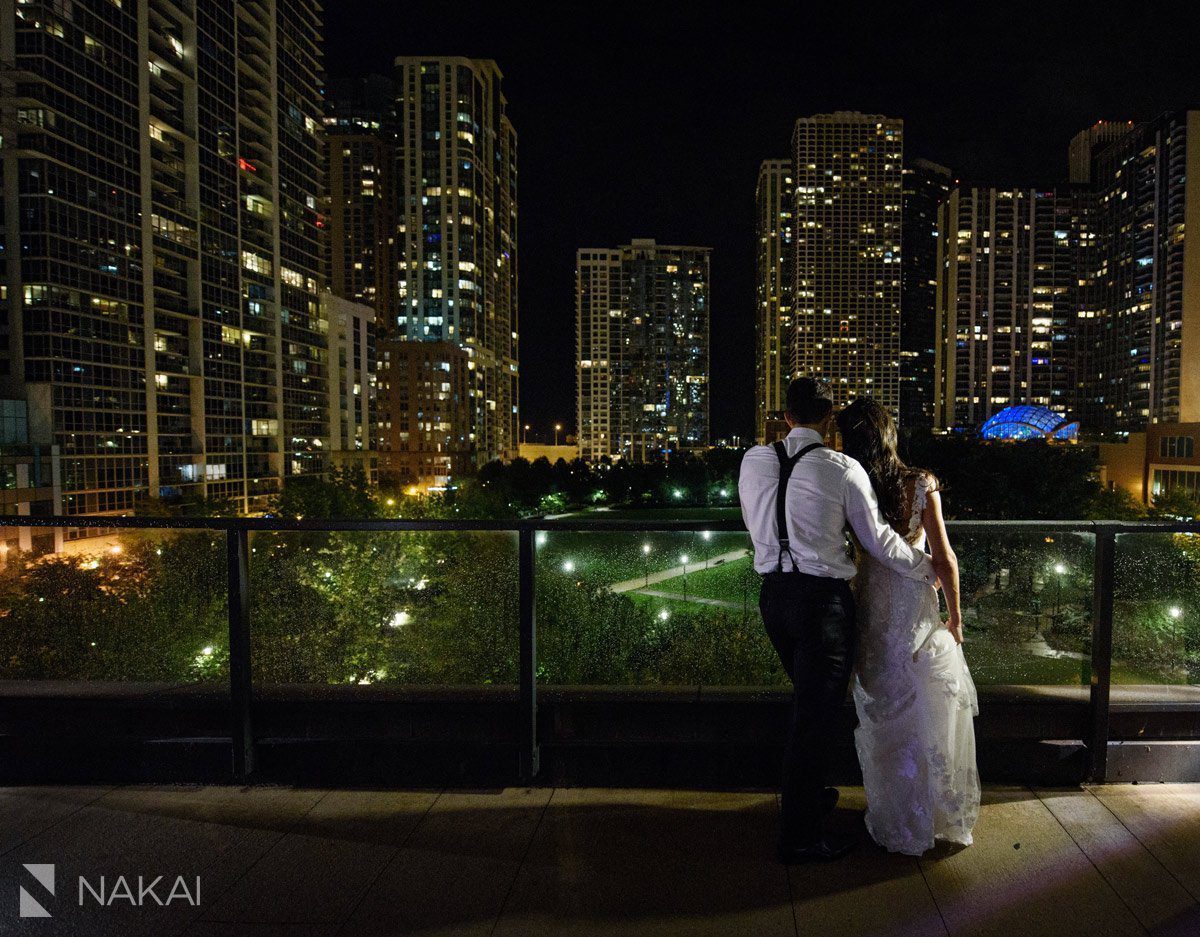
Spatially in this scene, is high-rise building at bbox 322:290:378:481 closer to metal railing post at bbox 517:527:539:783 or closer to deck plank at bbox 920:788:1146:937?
metal railing post at bbox 517:527:539:783

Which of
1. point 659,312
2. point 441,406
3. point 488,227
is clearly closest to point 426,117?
point 488,227

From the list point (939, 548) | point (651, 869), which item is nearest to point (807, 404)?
point (939, 548)

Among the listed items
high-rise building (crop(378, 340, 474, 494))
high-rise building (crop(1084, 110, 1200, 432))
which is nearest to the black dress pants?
high-rise building (crop(378, 340, 474, 494))

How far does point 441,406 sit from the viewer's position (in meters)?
129

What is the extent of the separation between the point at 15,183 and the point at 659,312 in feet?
482

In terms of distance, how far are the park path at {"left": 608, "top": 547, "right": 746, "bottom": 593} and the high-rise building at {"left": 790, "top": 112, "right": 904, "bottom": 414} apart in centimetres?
Result: 18034

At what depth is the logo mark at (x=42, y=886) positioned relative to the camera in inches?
106

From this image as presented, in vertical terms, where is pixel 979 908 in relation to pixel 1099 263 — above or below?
below

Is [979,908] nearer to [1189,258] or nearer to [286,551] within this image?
[286,551]

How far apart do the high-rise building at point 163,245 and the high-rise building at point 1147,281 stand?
150 meters

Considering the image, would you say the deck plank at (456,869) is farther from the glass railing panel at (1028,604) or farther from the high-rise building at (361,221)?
the high-rise building at (361,221)

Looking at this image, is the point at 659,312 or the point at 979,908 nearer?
the point at 979,908

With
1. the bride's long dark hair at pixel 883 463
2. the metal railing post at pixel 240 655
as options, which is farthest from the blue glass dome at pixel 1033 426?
the metal railing post at pixel 240 655

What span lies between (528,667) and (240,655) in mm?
1573
